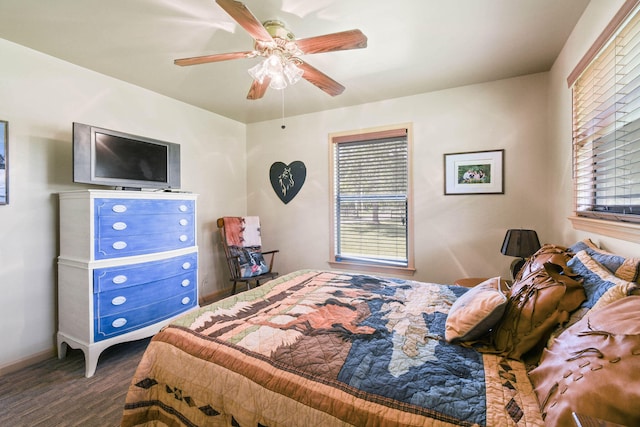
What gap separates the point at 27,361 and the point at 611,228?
4.14 meters

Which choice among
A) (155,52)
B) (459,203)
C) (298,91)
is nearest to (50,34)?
(155,52)

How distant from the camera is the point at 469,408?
2.88 ft

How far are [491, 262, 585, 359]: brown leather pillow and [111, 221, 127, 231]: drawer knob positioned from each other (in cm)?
268

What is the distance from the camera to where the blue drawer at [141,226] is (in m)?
2.26

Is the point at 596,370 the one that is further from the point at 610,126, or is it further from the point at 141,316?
the point at 141,316

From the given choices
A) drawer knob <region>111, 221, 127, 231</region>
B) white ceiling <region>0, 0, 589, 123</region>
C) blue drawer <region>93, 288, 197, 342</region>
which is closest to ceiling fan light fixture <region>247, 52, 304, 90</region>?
white ceiling <region>0, 0, 589, 123</region>

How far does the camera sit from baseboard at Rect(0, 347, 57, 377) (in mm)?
2199

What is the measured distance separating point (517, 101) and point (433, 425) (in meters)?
3.10

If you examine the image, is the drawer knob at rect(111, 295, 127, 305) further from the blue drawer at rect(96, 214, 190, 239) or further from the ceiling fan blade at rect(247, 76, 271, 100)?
the ceiling fan blade at rect(247, 76, 271, 100)

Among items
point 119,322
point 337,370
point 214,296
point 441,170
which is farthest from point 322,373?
point 214,296

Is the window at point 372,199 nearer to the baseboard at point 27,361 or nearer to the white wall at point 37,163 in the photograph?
the white wall at point 37,163

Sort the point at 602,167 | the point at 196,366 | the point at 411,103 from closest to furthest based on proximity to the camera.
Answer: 1. the point at 196,366
2. the point at 602,167
3. the point at 411,103

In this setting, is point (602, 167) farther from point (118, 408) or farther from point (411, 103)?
point (118, 408)

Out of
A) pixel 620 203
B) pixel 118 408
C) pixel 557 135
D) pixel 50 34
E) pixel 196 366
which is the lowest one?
pixel 118 408
